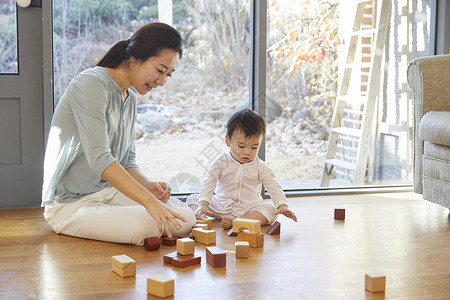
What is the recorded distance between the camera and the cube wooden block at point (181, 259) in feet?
6.40

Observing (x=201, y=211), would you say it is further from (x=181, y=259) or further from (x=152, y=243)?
(x=181, y=259)

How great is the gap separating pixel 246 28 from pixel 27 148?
4.86ft

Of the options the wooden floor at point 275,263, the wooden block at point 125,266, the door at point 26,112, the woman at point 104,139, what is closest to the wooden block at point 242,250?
the wooden floor at point 275,263

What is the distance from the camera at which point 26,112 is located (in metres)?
3.00

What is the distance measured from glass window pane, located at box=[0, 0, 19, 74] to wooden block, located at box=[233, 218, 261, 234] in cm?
154

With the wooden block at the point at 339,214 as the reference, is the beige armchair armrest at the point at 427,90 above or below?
above

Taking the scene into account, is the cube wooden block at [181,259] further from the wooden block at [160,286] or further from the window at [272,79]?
the window at [272,79]

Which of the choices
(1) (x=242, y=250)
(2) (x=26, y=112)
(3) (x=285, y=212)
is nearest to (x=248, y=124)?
(3) (x=285, y=212)

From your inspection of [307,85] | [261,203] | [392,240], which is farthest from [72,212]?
[307,85]

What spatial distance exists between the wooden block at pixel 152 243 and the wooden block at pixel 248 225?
14.6 inches

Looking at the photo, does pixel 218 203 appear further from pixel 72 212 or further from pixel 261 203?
pixel 72 212

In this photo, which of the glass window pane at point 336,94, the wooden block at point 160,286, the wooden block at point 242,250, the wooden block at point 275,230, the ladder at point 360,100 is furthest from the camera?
the ladder at point 360,100

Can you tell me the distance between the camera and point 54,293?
169 cm

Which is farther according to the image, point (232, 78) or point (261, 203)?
point (232, 78)
